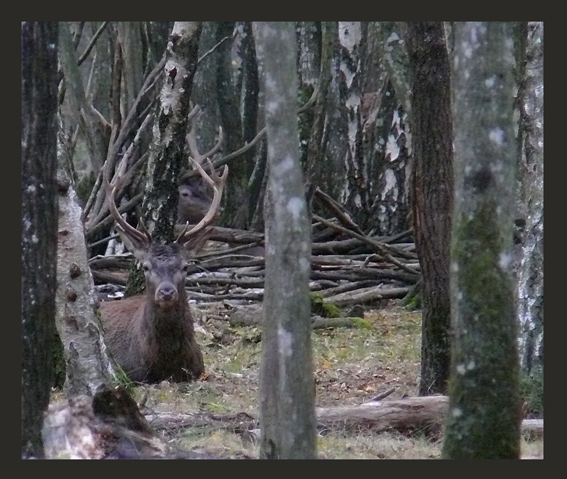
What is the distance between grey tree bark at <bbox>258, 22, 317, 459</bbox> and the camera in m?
6.23

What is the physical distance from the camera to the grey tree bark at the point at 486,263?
6.29 meters

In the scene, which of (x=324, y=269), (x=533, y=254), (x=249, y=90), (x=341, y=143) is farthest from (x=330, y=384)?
(x=249, y=90)

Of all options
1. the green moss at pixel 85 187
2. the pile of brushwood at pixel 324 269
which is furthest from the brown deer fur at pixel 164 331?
the green moss at pixel 85 187

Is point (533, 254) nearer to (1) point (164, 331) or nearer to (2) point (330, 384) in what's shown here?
(2) point (330, 384)

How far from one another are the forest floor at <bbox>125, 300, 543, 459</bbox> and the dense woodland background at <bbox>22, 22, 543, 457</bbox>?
2.82ft

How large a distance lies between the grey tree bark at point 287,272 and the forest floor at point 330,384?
3.01ft

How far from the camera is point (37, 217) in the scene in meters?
6.69

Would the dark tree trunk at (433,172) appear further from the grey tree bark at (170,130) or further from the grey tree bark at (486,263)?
the grey tree bark at (170,130)

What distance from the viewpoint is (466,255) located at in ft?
20.8

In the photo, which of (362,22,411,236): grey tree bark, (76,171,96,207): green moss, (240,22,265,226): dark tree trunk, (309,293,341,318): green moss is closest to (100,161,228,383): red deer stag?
(309,293,341,318): green moss

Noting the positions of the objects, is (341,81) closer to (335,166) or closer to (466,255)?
(335,166)

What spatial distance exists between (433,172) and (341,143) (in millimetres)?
9693

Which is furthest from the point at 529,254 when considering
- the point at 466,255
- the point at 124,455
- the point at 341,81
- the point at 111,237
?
the point at 341,81

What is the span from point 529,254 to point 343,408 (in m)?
1.83
